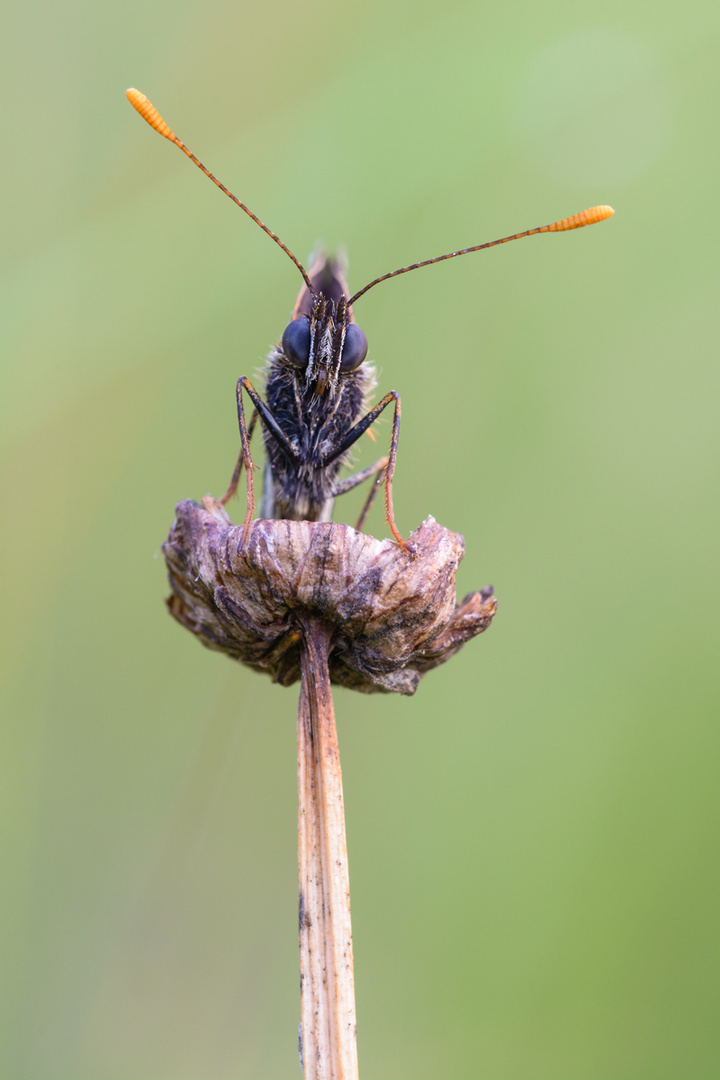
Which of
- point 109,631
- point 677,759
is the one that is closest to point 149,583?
point 109,631

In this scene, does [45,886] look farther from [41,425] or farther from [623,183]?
[623,183]

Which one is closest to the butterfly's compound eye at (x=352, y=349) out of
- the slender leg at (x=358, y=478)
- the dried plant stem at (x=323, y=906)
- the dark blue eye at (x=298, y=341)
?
the dark blue eye at (x=298, y=341)

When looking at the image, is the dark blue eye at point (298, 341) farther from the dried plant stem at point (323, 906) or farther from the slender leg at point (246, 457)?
the dried plant stem at point (323, 906)

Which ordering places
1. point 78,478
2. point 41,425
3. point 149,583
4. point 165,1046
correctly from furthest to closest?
point 149,583
point 78,478
point 41,425
point 165,1046

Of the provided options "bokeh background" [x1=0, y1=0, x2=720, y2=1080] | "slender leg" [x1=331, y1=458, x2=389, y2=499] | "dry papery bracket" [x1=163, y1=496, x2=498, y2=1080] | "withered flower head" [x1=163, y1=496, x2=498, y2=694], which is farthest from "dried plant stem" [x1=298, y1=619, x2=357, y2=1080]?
"bokeh background" [x1=0, y1=0, x2=720, y2=1080]

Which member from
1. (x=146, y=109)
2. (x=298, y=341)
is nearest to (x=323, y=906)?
(x=298, y=341)

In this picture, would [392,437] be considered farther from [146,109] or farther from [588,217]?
[146,109]
